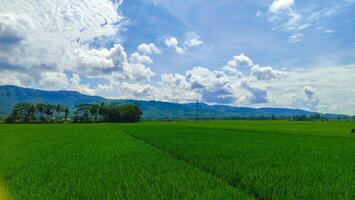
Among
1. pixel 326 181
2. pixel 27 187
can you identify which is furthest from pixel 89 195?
pixel 326 181

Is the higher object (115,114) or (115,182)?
(115,114)

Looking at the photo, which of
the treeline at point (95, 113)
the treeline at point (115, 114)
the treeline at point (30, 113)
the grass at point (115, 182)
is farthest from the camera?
the treeline at point (115, 114)

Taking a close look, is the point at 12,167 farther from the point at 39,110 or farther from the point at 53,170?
the point at 39,110

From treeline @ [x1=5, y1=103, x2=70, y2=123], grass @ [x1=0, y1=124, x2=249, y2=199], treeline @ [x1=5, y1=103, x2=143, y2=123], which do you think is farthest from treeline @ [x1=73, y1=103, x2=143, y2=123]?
grass @ [x1=0, y1=124, x2=249, y2=199]

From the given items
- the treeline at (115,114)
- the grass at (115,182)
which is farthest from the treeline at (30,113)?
the grass at (115,182)

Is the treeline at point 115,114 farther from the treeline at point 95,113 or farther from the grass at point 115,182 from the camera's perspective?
the grass at point 115,182

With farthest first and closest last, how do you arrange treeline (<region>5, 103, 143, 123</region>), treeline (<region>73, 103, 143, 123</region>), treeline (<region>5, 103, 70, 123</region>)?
1. treeline (<region>73, 103, 143, 123</region>)
2. treeline (<region>5, 103, 143, 123</region>)
3. treeline (<region>5, 103, 70, 123</region>)

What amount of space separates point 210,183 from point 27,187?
13.9ft

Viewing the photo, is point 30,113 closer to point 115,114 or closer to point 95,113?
point 95,113

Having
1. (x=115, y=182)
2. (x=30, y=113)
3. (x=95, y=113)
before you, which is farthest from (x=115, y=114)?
(x=115, y=182)

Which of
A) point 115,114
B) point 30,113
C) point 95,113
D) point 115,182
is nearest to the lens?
point 115,182

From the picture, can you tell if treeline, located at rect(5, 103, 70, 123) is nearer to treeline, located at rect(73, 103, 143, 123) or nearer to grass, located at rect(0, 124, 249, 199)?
treeline, located at rect(73, 103, 143, 123)

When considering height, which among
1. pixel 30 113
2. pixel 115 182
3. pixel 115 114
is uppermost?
pixel 115 114

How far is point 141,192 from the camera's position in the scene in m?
7.21
